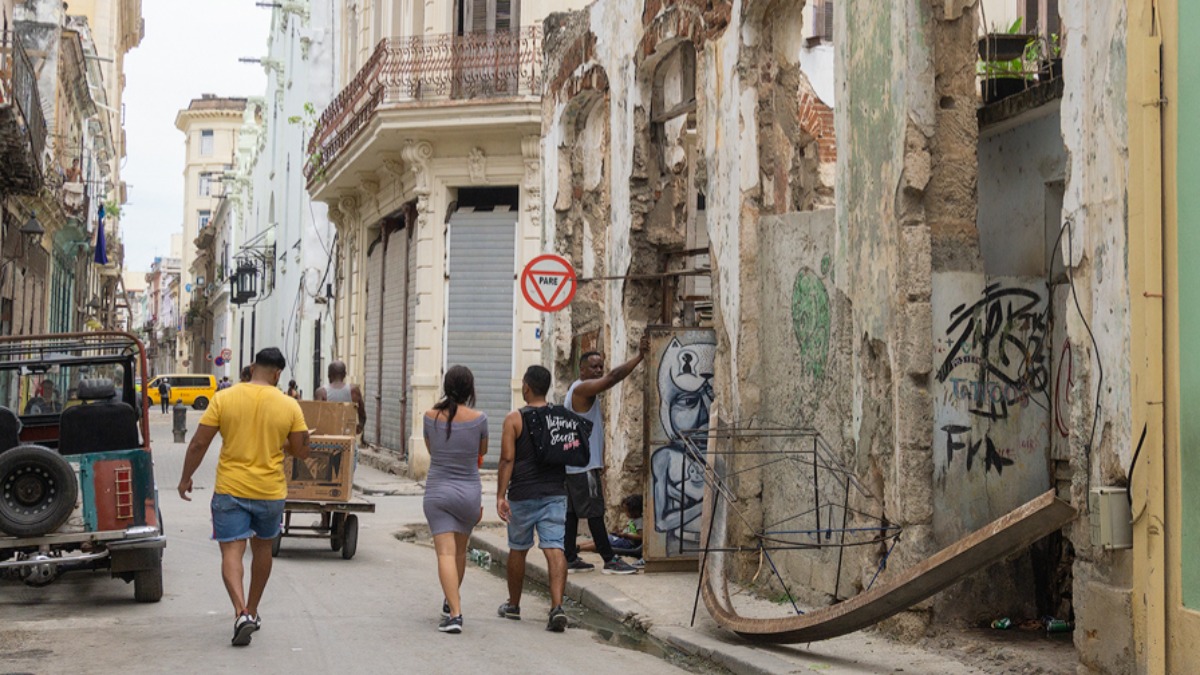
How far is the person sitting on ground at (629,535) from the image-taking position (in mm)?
12102

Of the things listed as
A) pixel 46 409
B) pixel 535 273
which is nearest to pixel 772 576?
pixel 535 273

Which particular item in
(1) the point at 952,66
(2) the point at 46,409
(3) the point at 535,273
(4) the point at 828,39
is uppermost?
(4) the point at 828,39

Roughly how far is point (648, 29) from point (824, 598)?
560 cm

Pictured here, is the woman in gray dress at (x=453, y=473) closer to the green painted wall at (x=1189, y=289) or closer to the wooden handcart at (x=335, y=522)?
the wooden handcart at (x=335, y=522)

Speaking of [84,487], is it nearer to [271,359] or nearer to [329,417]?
[271,359]

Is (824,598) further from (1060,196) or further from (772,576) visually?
(1060,196)

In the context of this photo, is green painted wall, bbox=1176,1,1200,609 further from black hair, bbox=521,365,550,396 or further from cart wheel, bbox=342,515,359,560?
cart wheel, bbox=342,515,359,560

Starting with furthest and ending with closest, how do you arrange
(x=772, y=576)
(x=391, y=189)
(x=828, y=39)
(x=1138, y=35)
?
(x=391, y=189)
(x=828, y=39)
(x=772, y=576)
(x=1138, y=35)

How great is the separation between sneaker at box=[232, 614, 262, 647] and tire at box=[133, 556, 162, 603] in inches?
70.4

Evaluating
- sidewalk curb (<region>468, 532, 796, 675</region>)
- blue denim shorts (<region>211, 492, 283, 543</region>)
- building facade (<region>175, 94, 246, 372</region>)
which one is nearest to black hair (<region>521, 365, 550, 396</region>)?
sidewalk curb (<region>468, 532, 796, 675</region>)

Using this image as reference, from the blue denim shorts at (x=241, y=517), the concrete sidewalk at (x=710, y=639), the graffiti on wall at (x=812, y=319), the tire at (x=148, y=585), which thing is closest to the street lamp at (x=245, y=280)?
the concrete sidewalk at (x=710, y=639)

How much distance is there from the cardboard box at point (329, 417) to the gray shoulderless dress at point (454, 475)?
383 centimetres

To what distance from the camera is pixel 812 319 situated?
31.7 feet

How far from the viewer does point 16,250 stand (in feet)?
95.9
